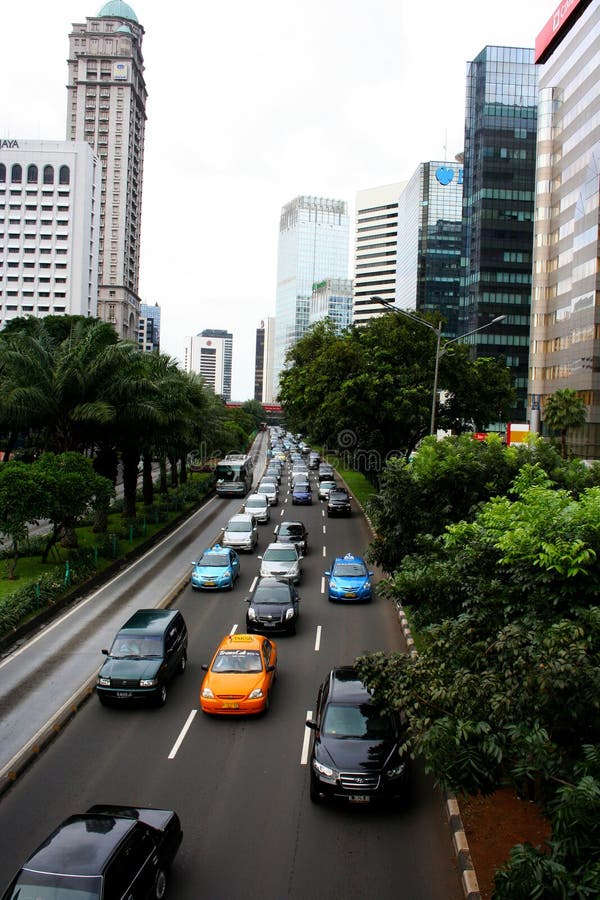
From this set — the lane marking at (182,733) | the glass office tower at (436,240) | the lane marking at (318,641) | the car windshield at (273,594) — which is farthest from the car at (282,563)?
the glass office tower at (436,240)

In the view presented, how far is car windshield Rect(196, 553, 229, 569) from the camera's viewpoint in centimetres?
2708

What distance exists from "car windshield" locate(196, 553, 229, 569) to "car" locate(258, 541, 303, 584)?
1478 mm

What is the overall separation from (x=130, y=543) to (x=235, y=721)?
65.8ft

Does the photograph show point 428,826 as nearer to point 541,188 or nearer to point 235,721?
point 235,721

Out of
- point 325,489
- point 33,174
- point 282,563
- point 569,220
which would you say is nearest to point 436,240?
point 33,174

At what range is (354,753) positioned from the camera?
38.7 ft

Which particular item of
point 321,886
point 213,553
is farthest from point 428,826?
point 213,553

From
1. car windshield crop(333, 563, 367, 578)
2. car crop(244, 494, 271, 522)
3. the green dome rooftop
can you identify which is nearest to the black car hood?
car windshield crop(333, 563, 367, 578)

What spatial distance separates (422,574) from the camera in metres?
11.8

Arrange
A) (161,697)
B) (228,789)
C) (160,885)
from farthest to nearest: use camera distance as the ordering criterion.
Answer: (161,697) → (228,789) → (160,885)

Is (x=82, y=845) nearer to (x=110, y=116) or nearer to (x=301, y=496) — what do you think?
(x=301, y=496)

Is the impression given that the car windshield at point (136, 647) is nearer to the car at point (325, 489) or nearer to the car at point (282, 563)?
the car at point (282, 563)

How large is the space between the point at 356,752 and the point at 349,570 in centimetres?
1418

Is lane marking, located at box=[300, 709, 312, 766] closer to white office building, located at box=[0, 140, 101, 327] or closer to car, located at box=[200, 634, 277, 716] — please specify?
car, located at box=[200, 634, 277, 716]
